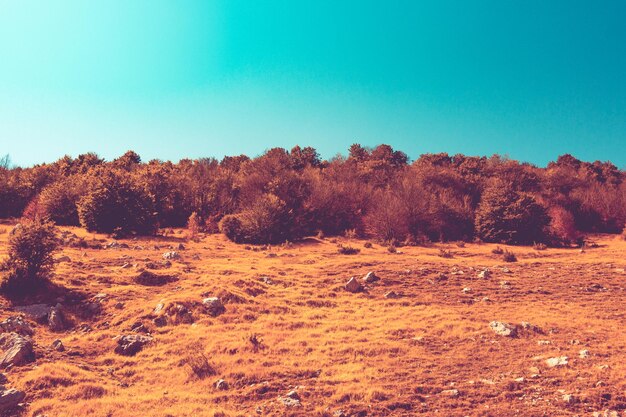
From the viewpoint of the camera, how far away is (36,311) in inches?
419

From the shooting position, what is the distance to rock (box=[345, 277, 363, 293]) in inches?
545

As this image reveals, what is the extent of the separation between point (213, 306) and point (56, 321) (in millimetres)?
3876

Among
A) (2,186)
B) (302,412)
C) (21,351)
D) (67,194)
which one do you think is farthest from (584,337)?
(2,186)

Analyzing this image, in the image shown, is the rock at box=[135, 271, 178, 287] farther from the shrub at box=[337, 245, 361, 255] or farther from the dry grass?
the shrub at box=[337, 245, 361, 255]

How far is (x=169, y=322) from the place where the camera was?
10.6 meters

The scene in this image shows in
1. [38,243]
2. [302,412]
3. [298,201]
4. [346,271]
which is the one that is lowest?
[302,412]

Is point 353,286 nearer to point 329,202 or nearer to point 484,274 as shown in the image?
point 484,274

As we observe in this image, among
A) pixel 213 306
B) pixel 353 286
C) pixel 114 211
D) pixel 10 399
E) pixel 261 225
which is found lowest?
pixel 10 399

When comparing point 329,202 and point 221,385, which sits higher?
point 329,202

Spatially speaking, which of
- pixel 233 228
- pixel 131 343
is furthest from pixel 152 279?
pixel 233 228

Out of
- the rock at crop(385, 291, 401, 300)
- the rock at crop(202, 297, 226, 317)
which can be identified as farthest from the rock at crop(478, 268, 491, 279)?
the rock at crop(202, 297, 226, 317)

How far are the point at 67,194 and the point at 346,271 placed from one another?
923 inches

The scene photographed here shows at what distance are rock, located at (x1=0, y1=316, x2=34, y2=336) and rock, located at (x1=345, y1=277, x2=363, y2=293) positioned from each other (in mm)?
8983

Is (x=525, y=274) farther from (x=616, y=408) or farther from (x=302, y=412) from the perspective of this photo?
(x=302, y=412)
